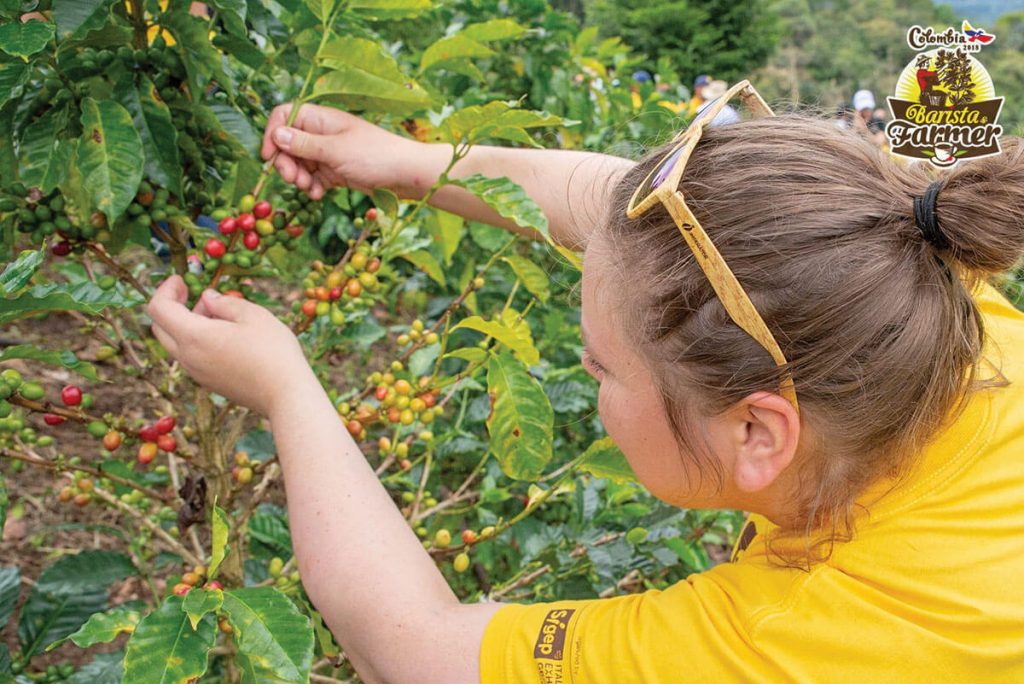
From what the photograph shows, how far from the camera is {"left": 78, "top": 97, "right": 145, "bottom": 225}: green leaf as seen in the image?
3.87 ft

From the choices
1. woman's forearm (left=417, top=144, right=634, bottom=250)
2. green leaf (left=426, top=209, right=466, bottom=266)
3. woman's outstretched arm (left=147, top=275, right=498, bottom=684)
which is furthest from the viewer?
green leaf (left=426, top=209, right=466, bottom=266)

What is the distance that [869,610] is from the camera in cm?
95

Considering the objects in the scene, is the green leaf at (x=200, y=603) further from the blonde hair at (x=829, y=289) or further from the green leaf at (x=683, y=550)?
the green leaf at (x=683, y=550)

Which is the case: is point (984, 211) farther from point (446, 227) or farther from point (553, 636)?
point (446, 227)

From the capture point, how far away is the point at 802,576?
1016 mm

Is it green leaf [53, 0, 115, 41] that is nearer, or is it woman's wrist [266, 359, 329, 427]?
green leaf [53, 0, 115, 41]

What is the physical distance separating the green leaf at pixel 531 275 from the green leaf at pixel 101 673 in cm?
85

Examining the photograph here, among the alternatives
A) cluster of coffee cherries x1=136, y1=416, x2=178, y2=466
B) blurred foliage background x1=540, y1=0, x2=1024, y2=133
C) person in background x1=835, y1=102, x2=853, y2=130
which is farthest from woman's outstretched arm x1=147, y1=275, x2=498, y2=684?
blurred foliage background x1=540, y1=0, x2=1024, y2=133

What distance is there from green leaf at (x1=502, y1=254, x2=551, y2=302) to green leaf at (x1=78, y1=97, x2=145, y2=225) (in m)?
0.57

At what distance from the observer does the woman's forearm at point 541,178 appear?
61.7 inches

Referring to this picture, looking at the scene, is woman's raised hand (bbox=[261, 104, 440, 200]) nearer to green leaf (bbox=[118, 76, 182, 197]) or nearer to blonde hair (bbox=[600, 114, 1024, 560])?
green leaf (bbox=[118, 76, 182, 197])

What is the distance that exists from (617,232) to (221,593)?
639 millimetres

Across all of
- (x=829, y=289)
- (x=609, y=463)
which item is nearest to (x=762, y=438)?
(x=829, y=289)

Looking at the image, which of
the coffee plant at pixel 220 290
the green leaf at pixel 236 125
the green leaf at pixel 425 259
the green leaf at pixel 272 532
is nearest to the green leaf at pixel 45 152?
the coffee plant at pixel 220 290
